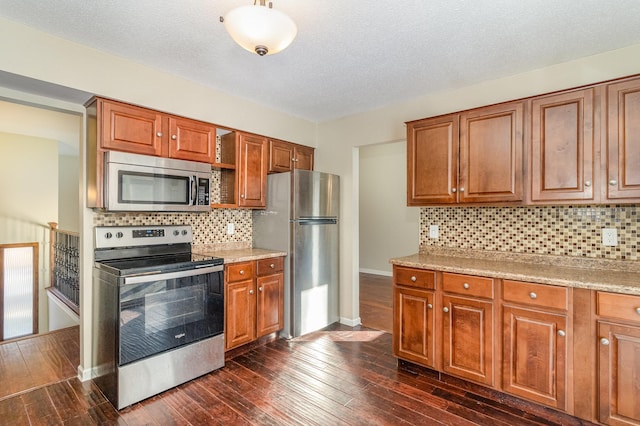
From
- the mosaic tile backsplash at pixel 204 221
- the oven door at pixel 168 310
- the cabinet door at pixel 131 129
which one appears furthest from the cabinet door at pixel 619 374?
the cabinet door at pixel 131 129

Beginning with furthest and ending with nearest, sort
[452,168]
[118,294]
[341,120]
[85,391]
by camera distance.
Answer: [341,120] → [452,168] → [85,391] → [118,294]

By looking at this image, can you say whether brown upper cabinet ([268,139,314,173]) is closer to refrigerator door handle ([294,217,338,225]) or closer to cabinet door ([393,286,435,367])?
refrigerator door handle ([294,217,338,225])

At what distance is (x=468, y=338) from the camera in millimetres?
2312

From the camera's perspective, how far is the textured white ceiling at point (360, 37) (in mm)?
1800

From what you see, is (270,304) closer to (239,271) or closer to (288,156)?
(239,271)

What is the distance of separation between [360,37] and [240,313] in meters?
2.47

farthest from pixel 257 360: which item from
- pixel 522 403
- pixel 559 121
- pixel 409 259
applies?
pixel 559 121

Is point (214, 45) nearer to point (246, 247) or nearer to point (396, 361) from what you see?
point (246, 247)

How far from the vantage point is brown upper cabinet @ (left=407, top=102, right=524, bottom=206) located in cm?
237

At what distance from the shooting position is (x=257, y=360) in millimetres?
2857

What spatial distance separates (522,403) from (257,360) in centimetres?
207

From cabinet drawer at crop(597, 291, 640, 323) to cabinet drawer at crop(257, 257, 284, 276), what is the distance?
252 cm

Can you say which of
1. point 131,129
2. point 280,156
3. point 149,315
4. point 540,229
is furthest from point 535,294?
point 131,129

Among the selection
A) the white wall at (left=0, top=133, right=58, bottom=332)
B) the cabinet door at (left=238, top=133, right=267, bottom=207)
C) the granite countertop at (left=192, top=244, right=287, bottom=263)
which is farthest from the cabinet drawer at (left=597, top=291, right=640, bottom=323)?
the white wall at (left=0, top=133, right=58, bottom=332)
